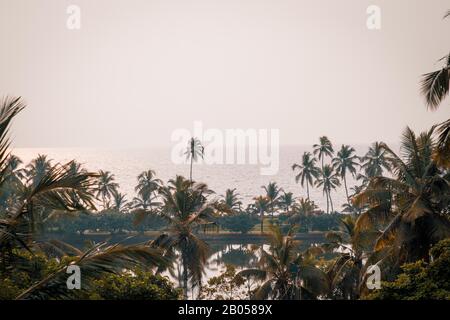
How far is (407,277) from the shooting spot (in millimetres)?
12961

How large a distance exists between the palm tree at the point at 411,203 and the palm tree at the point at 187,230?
9.98 meters

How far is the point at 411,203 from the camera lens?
16.4 metres

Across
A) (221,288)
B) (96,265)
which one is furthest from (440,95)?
(221,288)

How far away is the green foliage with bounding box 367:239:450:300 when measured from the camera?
1223 centimetres

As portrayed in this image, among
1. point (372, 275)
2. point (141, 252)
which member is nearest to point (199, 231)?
point (372, 275)

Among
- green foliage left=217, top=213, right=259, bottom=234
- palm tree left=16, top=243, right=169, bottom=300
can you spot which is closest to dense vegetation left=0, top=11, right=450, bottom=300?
palm tree left=16, top=243, right=169, bottom=300

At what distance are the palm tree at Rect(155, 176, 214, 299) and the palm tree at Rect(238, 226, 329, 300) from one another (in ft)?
10.5

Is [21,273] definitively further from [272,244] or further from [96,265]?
[272,244]

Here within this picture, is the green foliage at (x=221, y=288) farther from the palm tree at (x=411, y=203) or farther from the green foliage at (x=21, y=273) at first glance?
the green foliage at (x=21, y=273)

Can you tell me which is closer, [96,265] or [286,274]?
[96,265]

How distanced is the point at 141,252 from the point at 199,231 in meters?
68.0

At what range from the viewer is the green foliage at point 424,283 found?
12.2 meters

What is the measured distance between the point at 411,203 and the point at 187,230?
12524 mm
